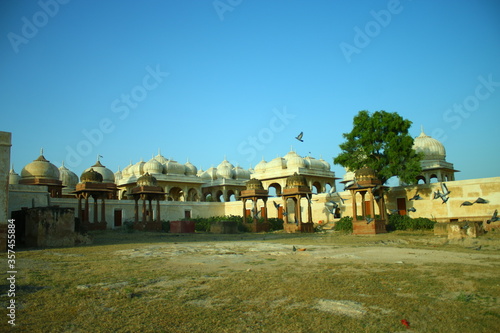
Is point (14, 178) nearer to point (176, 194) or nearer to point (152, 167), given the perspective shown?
point (152, 167)

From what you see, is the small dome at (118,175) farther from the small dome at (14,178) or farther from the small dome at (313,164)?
the small dome at (313,164)

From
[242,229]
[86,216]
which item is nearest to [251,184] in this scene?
[242,229]

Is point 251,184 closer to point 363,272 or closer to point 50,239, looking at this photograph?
point 50,239

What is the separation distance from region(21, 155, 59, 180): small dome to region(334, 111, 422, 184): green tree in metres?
23.5

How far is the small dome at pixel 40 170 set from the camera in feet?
110

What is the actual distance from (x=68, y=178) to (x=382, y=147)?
3091 centimetres

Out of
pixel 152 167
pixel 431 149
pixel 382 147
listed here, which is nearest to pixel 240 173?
pixel 152 167

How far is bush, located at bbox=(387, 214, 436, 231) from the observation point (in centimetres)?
2343

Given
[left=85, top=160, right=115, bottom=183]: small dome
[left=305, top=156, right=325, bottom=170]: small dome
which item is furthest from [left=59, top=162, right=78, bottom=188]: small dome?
[left=305, top=156, right=325, bottom=170]: small dome

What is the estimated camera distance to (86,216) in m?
30.0

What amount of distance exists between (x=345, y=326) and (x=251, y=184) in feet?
89.4

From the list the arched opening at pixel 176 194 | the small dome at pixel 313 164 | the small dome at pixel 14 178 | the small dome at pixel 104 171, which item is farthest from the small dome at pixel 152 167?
the small dome at pixel 313 164

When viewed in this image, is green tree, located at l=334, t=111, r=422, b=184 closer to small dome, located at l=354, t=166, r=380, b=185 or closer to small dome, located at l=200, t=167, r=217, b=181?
small dome, located at l=354, t=166, r=380, b=185

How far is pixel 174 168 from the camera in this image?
46719 mm
